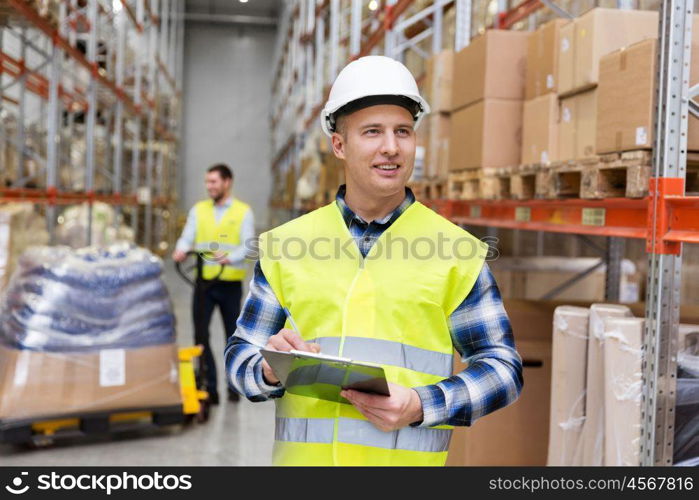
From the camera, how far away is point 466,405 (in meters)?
1.62

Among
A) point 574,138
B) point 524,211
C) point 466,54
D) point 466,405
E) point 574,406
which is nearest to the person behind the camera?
point 466,405

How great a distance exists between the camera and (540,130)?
13.4 feet

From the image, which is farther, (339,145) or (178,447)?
(178,447)

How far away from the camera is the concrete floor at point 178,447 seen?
485 centimetres

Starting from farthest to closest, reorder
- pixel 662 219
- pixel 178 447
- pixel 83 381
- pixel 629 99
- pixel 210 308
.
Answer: pixel 210 308 < pixel 178 447 < pixel 83 381 < pixel 629 99 < pixel 662 219

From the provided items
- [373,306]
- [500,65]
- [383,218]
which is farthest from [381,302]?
[500,65]

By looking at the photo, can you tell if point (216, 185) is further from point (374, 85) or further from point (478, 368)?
point (478, 368)

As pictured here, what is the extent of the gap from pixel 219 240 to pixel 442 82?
7.46 feet

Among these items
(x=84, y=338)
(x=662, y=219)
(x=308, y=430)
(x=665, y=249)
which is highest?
(x=662, y=219)

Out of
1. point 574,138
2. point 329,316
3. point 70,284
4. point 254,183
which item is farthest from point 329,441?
point 254,183

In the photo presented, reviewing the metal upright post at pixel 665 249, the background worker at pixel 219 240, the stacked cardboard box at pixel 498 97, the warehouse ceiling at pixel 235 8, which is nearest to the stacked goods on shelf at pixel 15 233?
the background worker at pixel 219 240

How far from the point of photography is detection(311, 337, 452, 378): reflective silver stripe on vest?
5.45ft

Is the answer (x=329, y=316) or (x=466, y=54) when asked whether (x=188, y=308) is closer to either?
(x=466, y=54)

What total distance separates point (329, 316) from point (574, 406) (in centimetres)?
199
